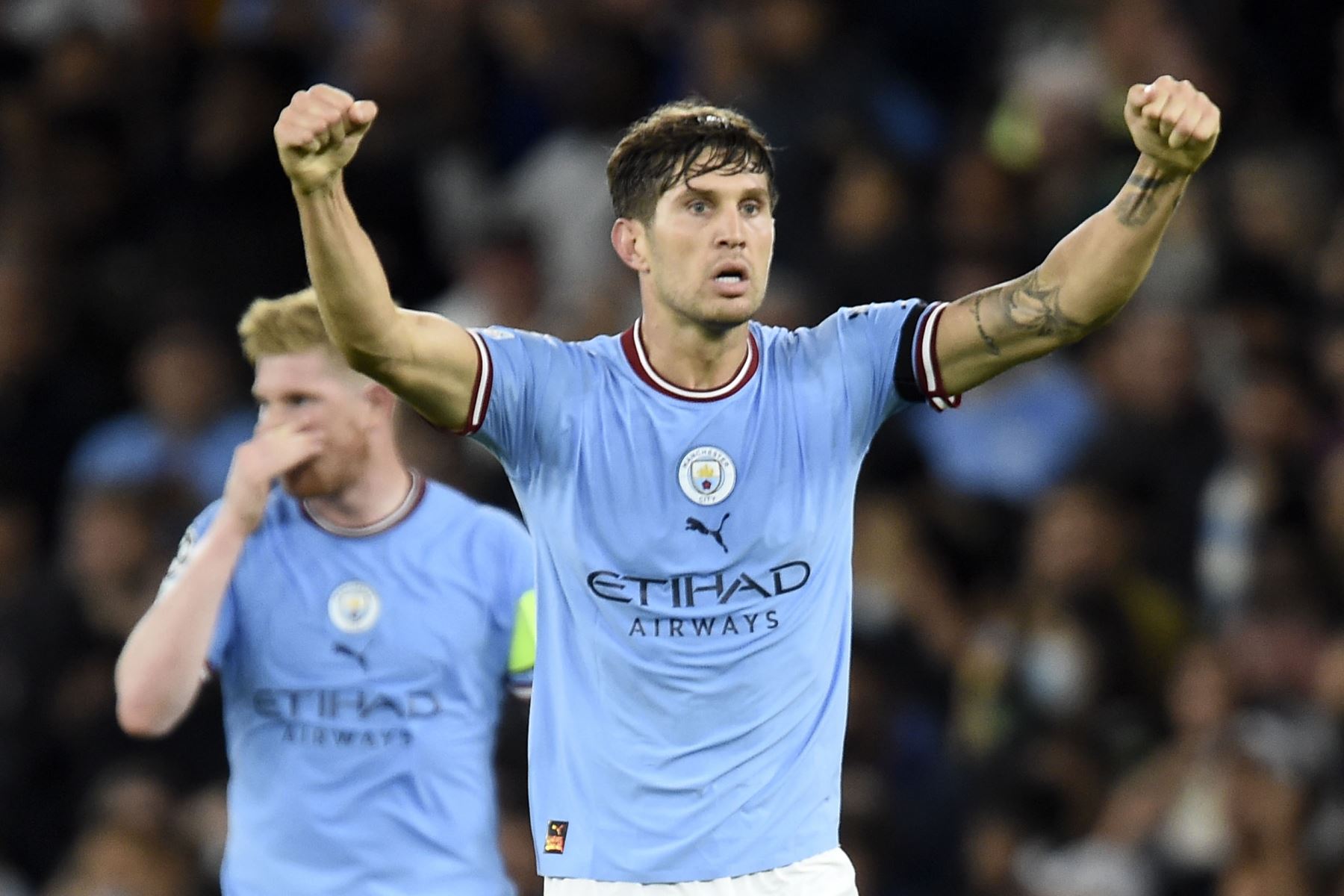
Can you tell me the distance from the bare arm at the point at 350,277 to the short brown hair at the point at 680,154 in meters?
0.58

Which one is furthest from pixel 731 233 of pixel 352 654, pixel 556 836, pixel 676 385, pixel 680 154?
pixel 352 654

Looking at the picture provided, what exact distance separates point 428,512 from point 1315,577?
11.6 feet

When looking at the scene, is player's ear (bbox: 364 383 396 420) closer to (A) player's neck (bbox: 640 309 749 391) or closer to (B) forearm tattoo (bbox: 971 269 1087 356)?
(A) player's neck (bbox: 640 309 749 391)

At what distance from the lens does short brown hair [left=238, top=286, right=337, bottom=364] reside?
581cm

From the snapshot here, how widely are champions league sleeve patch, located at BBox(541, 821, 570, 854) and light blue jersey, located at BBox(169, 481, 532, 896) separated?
0.81 m

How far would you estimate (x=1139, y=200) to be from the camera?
15.4ft

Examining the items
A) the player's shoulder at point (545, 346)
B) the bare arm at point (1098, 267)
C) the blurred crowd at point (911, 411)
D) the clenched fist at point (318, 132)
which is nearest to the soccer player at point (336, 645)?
the player's shoulder at point (545, 346)

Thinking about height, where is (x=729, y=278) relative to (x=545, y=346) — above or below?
above

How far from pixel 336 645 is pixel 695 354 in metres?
1.34

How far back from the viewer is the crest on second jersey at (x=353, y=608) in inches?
225

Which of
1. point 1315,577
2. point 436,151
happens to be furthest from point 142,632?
point 436,151

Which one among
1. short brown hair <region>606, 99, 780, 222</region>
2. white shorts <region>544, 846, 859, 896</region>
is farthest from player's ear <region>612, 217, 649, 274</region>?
white shorts <region>544, 846, 859, 896</region>

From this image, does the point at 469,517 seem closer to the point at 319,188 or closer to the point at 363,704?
the point at 363,704

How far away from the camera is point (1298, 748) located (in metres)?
7.55
